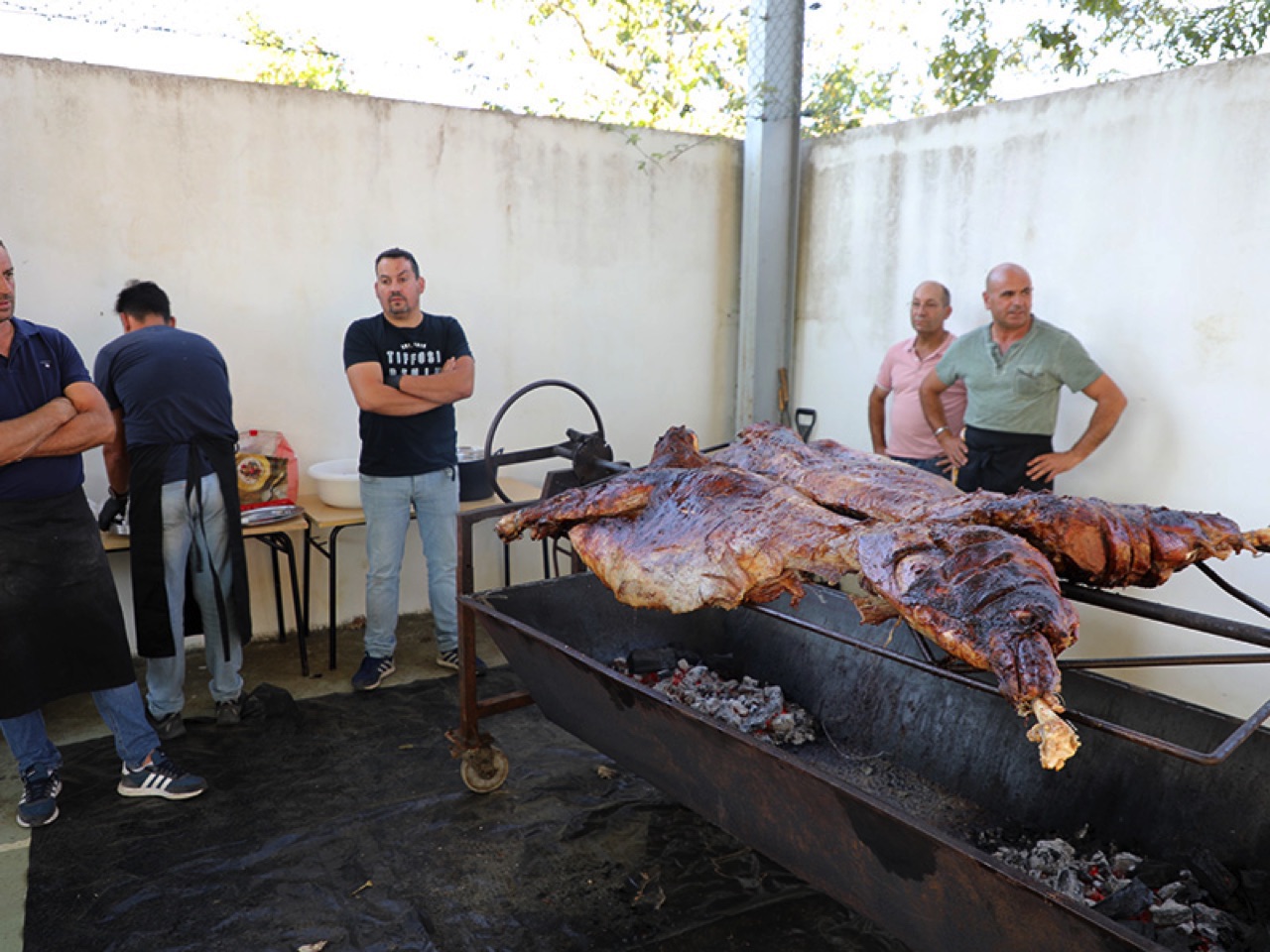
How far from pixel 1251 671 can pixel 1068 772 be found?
1.64 m

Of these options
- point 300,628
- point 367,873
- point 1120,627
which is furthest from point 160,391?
point 1120,627

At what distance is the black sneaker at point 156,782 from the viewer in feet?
11.5

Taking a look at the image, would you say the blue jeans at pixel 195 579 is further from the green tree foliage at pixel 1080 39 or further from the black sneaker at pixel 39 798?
the green tree foliage at pixel 1080 39

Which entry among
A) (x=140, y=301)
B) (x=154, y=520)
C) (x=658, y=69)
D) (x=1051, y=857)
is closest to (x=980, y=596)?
(x=1051, y=857)

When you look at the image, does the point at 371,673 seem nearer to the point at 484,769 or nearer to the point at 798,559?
the point at 484,769

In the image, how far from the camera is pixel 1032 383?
13.3ft

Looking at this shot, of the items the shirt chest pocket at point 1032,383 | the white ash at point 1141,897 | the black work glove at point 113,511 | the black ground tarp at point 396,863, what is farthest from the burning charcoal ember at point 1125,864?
the black work glove at point 113,511

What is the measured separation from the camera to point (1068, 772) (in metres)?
2.64

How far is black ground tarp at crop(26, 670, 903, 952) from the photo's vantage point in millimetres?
2754

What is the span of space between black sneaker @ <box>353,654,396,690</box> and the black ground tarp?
1.64 feet

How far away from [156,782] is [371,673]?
1178mm

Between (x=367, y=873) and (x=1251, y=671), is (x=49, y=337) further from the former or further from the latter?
(x=1251, y=671)

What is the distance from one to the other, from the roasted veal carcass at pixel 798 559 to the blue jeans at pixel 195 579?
1700mm

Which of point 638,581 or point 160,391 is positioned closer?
point 638,581
